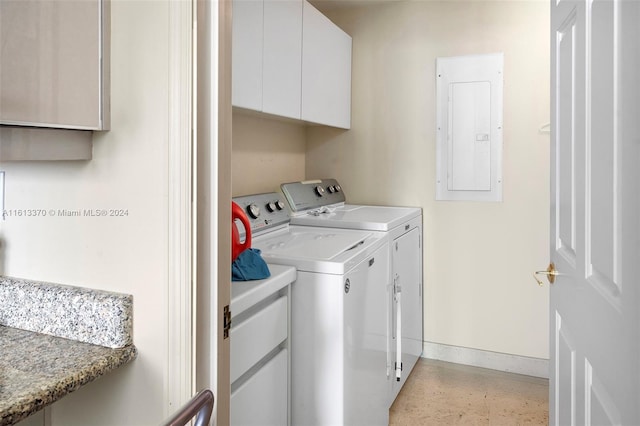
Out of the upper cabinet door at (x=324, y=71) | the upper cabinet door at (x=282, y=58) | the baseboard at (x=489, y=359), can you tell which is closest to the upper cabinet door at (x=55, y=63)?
the upper cabinet door at (x=282, y=58)

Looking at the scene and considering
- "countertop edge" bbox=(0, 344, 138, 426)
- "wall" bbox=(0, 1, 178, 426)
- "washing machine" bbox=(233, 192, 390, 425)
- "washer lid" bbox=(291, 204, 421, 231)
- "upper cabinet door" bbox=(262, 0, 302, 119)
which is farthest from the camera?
"washer lid" bbox=(291, 204, 421, 231)

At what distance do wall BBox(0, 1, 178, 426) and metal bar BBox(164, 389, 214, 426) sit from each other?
6.1 inches

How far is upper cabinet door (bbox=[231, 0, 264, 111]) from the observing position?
1827 millimetres

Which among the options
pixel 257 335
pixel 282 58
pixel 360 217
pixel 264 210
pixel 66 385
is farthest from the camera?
pixel 360 217

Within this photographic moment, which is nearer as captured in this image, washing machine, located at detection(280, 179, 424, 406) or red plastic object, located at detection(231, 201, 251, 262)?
red plastic object, located at detection(231, 201, 251, 262)

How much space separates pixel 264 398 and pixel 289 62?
1502mm

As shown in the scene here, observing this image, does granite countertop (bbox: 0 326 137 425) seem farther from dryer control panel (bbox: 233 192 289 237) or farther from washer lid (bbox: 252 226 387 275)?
dryer control panel (bbox: 233 192 289 237)

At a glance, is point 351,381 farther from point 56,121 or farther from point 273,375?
point 56,121

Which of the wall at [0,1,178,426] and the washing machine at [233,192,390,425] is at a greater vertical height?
the wall at [0,1,178,426]

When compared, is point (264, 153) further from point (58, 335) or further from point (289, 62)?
point (58, 335)

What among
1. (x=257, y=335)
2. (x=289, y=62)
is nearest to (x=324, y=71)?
(x=289, y=62)

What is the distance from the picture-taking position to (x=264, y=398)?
1525mm

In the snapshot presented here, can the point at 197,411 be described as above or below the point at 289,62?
below

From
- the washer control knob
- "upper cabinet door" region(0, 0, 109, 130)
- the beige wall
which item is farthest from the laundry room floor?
"upper cabinet door" region(0, 0, 109, 130)
